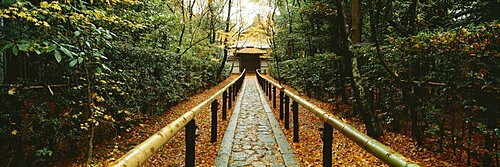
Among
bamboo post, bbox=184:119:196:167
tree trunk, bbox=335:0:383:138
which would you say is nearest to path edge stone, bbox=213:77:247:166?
bamboo post, bbox=184:119:196:167

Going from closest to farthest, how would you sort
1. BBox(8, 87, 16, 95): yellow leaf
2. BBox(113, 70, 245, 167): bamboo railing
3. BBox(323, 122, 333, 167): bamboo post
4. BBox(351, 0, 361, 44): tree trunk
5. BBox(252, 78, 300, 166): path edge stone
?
BBox(113, 70, 245, 167): bamboo railing < BBox(323, 122, 333, 167): bamboo post < BBox(8, 87, 16, 95): yellow leaf < BBox(252, 78, 300, 166): path edge stone < BBox(351, 0, 361, 44): tree trunk

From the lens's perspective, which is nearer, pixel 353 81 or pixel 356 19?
pixel 353 81

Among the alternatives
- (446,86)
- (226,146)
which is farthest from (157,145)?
(446,86)

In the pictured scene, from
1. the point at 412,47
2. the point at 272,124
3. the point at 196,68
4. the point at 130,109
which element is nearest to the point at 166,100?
the point at 130,109

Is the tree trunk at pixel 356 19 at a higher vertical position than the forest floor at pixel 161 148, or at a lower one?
higher

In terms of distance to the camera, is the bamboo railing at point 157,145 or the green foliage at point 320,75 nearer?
the bamboo railing at point 157,145

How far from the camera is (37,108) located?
12.5 feet

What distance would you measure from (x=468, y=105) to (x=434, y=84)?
0.64 m

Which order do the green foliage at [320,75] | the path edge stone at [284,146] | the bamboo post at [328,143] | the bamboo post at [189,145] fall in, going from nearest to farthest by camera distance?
the bamboo post at [328,143] → the bamboo post at [189,145] → the path edge stone at [284,146] → the green foliage at [320,75]

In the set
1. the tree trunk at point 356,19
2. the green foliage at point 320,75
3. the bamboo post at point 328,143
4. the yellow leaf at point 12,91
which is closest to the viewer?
the bamboo post at point 328,143

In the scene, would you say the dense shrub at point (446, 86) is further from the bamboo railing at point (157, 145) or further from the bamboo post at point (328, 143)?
the bamboo railing at point (157, 145)

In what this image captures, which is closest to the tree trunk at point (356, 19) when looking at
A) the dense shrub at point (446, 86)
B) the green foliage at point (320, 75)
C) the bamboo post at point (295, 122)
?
the dense shrub at point (446, 86)

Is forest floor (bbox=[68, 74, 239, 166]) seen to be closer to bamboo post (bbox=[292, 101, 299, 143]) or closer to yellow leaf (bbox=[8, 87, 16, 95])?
yellow leaf (bbox=[8, 87, 16, 95])

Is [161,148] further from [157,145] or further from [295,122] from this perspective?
[157,145]
